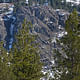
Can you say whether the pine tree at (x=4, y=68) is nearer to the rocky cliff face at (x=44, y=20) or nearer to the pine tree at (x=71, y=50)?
the pine tree at (x=71, y=50)

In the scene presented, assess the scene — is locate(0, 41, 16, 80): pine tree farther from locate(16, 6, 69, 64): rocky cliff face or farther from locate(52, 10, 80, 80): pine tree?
locate(16, 6, 69, 64): rocky cliff face

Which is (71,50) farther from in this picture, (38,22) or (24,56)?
(38,22)

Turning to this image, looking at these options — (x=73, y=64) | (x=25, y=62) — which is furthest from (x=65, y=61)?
(x=25, y=62)

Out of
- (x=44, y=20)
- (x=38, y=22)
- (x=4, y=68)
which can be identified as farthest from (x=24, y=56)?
(x=44, y=20)

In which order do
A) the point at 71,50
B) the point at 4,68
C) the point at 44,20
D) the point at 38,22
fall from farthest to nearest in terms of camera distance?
the point at 44,20, the point at 38,22, the point at 4,68, the point at 71,50

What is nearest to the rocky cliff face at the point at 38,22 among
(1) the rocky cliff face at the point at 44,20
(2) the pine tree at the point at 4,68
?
(1) the rocky cliff face at the point at 44,20

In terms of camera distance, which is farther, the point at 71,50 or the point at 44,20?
the point at 44,20

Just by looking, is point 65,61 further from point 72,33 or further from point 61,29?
point 61,29
